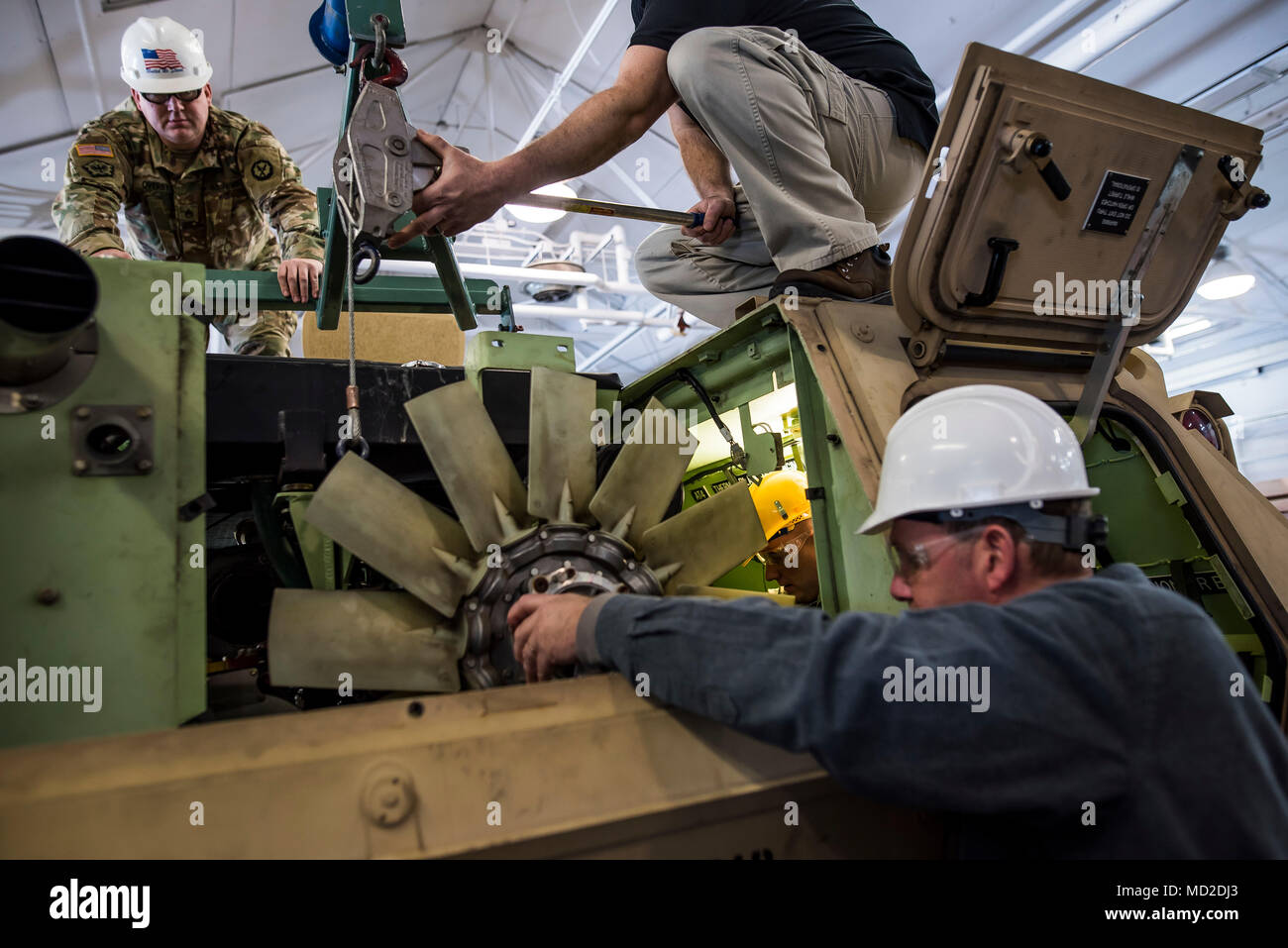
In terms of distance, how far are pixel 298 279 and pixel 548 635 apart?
6.32ft

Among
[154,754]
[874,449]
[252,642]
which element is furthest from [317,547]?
[874,449]

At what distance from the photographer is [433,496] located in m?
2.74

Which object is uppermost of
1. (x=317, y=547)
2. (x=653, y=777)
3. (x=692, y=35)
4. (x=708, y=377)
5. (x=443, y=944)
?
(x=692, y=35)

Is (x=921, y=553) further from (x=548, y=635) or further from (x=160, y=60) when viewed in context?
(x=160, y=60)

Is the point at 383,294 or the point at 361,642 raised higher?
the point at 383,294

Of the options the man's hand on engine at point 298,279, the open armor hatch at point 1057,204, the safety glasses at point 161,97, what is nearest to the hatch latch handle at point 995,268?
the open armor hatch at point 1057,204

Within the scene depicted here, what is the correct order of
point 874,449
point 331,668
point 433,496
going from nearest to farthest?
point 331,668 < point 874,449 < point 433,496

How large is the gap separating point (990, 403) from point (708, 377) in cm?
121

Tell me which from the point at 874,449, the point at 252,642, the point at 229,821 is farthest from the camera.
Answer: the point at 252,642

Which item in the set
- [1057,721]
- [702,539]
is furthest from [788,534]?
[1057,721]

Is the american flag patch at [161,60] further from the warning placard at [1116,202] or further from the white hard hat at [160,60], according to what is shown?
the warning placard at [1116,202]

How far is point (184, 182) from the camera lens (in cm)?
399

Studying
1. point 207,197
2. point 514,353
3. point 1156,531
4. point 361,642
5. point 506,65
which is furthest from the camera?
point 506,65

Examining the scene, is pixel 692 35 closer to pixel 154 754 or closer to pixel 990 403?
pixel 990 403
